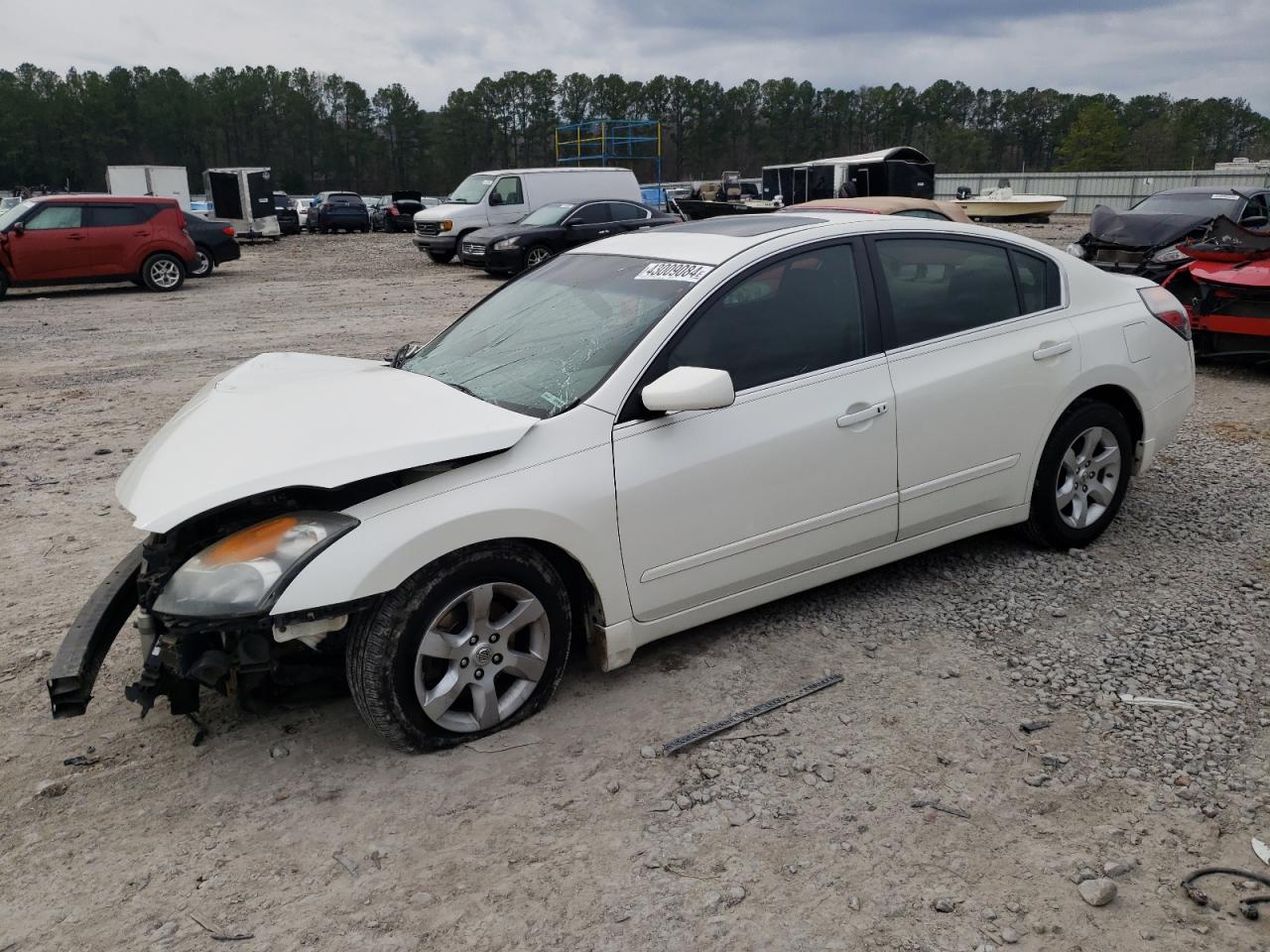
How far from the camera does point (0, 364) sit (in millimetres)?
10531

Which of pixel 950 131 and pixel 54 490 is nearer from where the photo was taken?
pixel 54 490

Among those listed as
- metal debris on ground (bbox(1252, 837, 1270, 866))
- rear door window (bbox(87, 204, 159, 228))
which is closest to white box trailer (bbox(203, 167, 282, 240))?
rear door window (bbox(87, 204, 159, 228))

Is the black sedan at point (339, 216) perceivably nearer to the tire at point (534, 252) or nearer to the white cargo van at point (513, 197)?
the white cargo van at point (513, 197)

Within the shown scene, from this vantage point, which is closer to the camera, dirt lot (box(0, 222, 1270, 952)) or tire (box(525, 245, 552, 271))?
dirt lot (box(0, 222, 1270, 952))

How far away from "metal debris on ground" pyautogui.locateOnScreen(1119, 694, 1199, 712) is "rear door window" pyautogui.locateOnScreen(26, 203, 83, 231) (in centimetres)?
1757

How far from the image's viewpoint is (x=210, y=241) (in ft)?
65.0

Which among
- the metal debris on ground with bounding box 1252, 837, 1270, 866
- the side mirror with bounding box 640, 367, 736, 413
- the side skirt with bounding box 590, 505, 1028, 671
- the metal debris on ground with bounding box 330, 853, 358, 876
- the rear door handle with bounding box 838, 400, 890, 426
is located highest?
the side mirror with bounding box 640, 367, 736, 413

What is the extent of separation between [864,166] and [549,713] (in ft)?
93.7

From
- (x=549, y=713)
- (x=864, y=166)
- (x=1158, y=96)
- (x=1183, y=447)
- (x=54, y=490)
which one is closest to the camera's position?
(x=549, y=713)

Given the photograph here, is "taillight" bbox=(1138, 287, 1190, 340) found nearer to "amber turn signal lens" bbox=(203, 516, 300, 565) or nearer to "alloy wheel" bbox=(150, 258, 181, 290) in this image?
"amber turn signal lens" bbox=(203, 516, 300, 565)

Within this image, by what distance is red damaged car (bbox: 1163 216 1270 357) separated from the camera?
8219 millimetres

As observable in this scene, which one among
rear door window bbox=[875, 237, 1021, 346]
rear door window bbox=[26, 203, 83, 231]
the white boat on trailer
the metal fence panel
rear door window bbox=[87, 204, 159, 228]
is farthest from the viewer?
the metal fence panel

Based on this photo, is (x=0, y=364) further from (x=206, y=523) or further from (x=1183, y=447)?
(x=1183, y=447)

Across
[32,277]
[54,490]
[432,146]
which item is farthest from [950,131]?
[54,490]
